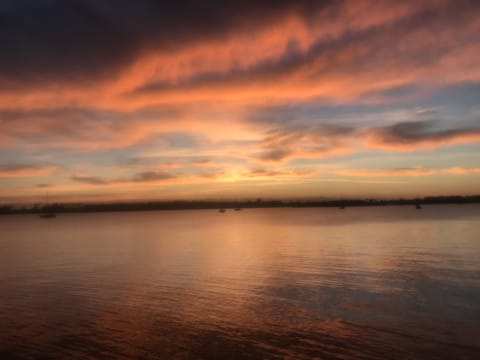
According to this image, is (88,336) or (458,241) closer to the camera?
(88,336)

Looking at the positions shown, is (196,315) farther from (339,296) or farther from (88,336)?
(339,296)

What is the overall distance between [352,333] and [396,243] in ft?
163

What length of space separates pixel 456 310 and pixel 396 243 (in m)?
43.6

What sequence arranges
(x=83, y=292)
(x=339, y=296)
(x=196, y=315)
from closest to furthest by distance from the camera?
1. (x=196, y=315)
2. (x=339, y=296)
3. (x=83, y=292)

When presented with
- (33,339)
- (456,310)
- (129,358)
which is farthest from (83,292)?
(456,310)

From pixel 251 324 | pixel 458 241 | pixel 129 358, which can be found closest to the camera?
pixel 129 358

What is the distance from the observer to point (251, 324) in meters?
22.9

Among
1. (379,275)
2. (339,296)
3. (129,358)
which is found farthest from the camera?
(379,275)

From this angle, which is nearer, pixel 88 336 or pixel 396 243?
pixel 88 336

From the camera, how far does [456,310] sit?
24.9 metres

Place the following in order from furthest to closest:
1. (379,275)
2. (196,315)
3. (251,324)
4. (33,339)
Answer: (379,275) → (196,315) → (251,324) → (33,339)

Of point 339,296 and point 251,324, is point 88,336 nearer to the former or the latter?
point 251,324

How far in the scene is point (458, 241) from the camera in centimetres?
6525

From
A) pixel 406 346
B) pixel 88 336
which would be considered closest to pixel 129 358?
pixel 88 336
